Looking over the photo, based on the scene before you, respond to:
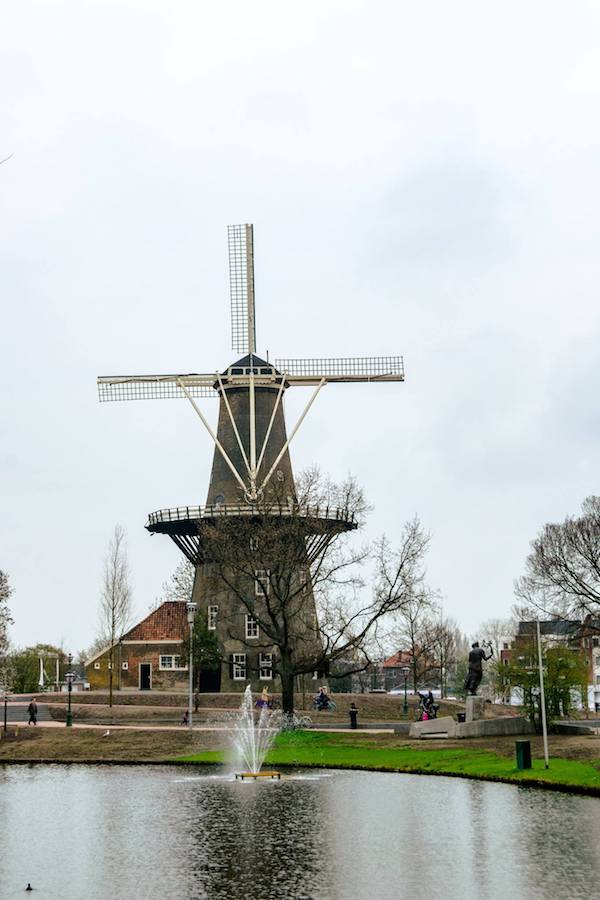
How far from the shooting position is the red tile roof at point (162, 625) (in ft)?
257

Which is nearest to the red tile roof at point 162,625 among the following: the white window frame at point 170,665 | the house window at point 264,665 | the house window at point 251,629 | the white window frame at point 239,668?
the white window frame at point 170,665

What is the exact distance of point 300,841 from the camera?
22.9m

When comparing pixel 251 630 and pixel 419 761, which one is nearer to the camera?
pixel 419 761

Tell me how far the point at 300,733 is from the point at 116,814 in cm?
2124

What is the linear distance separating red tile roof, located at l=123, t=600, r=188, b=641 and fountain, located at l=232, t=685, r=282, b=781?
19.4 m

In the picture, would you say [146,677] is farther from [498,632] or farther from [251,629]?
[498,632]

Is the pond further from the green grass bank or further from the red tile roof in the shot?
the red tile roof

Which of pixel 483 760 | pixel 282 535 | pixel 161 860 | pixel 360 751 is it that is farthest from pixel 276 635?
pixel 161 860

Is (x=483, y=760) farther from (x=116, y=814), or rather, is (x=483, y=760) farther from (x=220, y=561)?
(x=220, y=561)

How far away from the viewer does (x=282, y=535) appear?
177ft

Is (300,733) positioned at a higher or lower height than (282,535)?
lower

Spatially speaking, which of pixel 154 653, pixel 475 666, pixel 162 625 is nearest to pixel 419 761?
pixel 475 666

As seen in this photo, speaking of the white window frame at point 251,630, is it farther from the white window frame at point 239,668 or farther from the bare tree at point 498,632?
the bare tree at point 498,632

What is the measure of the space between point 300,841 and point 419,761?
15646 millimetres
